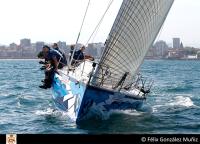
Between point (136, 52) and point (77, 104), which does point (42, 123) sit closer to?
point (77, 104)

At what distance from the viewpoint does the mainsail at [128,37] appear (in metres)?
11.6

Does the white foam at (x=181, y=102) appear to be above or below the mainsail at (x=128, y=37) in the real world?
below

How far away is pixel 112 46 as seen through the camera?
11.8 metres

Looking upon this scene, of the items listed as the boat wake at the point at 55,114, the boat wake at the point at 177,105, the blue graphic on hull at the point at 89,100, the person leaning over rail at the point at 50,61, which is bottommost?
the boat wake at the point at 55,114

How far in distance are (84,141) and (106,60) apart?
8.64m

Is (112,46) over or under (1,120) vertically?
over

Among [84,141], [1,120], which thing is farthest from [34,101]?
[84,141]

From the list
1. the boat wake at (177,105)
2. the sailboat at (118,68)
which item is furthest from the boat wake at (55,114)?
the boat wake at (177,105)

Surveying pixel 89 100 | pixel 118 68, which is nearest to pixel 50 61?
pixel 118 68

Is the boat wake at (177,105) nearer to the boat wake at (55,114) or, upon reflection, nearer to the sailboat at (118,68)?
the sailboat at (118,68)

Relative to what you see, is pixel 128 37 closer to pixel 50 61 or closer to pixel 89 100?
pixel 89 100

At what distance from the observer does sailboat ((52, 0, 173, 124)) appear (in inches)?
445

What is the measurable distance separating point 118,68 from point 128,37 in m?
0.89

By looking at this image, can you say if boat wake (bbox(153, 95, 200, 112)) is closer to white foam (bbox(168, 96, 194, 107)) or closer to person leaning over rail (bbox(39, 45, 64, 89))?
white foam (bbox(168, 96, 194, 107))
